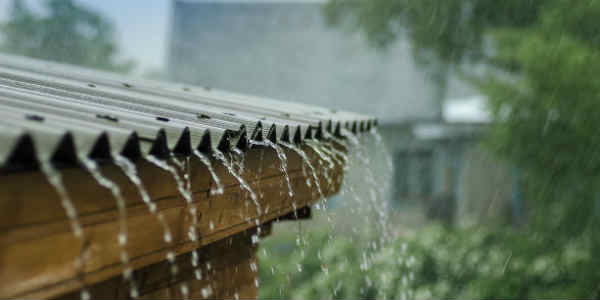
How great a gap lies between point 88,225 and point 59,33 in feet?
96.4

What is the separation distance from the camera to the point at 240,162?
6.43ft

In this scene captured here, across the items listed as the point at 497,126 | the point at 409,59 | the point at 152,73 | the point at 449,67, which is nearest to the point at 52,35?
the point at 152,73

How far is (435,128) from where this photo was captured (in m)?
12.5

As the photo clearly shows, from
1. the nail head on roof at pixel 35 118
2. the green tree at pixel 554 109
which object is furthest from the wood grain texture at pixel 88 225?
the green tree at pixel 554 109

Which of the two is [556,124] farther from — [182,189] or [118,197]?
[118,197]

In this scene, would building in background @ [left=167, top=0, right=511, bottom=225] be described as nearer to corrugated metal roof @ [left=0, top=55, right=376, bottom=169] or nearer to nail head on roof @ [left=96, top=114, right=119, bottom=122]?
corrugated metal roof @ [left=0, top=55, right=376, bottom=169]

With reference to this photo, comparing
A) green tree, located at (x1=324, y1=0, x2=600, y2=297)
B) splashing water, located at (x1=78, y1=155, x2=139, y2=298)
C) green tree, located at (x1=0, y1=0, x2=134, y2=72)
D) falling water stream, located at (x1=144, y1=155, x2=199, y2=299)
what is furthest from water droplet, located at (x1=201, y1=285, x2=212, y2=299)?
green tree, located at (x1=0, y1=0, x2=134, y2=72)

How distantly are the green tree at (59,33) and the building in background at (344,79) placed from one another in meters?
11.8

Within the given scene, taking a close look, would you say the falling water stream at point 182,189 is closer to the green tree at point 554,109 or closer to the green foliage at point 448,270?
the green foliage at point 448,270

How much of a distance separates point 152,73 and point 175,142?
1270 inches

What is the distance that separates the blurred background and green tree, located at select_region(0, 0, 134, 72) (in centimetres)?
1276

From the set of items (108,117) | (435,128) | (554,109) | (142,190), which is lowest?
Result: (435,128)

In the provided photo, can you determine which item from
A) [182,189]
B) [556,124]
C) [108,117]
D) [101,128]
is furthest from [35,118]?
[556,124]

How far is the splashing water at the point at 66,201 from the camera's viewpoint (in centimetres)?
109
